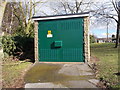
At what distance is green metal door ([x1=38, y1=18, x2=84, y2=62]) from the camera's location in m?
6.56

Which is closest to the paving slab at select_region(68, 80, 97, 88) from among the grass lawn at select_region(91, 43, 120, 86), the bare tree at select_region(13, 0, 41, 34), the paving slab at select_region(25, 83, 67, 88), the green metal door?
the paving slab at select_region(25, 83, 67, 88)

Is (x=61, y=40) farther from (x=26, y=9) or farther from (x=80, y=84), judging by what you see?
(x=26, y=9)

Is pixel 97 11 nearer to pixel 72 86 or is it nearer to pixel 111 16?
pixel 111 16

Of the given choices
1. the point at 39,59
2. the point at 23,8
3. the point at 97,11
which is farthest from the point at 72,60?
the point at 97,11

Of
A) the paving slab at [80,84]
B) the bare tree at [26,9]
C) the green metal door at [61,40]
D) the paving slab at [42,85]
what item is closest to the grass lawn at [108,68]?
the paving slab at [80,84]

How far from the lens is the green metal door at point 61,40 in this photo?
656 centimetres

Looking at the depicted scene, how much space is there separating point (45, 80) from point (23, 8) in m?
11.7

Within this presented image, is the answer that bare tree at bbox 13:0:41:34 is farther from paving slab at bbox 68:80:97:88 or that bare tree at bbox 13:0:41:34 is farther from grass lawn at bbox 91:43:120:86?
paving slab at bbox 68:80:97:88

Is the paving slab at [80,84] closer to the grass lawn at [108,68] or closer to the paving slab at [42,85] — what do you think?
the paving slab at [42,85]

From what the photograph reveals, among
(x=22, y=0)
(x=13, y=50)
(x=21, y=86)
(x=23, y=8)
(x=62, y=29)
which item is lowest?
(x=21, y=86)

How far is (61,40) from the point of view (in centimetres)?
678

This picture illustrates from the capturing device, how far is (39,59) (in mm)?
7094

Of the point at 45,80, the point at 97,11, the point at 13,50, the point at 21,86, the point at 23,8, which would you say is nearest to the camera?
the point at 21,86

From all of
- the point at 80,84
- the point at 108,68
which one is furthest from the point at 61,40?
the point at 80,84
